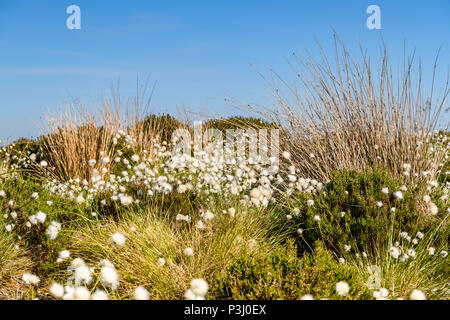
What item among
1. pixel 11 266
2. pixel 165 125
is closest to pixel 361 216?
pixel 11 266

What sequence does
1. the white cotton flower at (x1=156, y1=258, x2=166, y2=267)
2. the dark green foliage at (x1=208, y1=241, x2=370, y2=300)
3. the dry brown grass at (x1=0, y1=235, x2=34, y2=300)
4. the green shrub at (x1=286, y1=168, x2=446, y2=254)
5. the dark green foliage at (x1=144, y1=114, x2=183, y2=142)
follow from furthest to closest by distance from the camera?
the dark green foliage at (x1=144, y1=114, x2=183, y2=142)
the green shrub at (x1=286, y1=168, x2=446, y2=254)
the dry brown grass at (x1=0, y1=235, x2=34, y2=300)
the white cotton flower at (x1=156, y1=258, x2=166, y2=267)
the dark green foliage at (x1=208, y1=241, x2=370, y2=300)

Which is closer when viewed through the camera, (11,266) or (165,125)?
(11,266)

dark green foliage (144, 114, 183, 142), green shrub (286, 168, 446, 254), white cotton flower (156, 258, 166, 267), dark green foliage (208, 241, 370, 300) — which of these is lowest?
dark green foliage (208, 241, 370, 300)

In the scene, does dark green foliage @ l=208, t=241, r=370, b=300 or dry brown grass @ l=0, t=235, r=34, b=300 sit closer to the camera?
dark green foliage @ l=208, t=241, r=370, b=300

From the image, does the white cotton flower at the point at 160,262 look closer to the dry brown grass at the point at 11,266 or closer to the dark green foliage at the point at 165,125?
the dry brown grass at the point at 11,266

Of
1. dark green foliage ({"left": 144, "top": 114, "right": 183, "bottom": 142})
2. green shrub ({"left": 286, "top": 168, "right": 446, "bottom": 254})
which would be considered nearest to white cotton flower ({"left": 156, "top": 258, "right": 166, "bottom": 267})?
green shrub ({"left": 286, "top": 168, "right": 446, "bottom": 254})

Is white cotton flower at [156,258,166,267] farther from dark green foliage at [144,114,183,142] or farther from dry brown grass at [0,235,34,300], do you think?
dark green foliage at [144,114,183,142]

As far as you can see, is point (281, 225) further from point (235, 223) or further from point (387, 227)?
point (387, 227)

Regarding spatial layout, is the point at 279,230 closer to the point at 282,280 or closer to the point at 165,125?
the point at 282,280

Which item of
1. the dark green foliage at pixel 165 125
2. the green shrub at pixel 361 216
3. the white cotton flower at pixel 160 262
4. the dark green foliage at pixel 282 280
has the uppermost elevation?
the dark green foliage at pixel 165 125

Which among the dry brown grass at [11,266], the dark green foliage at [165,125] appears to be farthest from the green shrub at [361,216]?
the dark green foliage at [165,125]

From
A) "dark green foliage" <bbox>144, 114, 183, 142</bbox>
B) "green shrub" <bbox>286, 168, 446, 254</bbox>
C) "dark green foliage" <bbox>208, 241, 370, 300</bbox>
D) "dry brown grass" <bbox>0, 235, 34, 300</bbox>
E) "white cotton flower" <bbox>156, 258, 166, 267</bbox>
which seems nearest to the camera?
"dark green foliage" <bbox>208, 241, 370, 300</bbox>

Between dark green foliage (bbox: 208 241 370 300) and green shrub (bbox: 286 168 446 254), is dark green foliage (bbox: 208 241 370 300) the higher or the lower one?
the lower one

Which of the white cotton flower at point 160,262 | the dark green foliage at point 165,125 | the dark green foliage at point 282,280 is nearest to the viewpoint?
the dark green foliage at point 282,280
